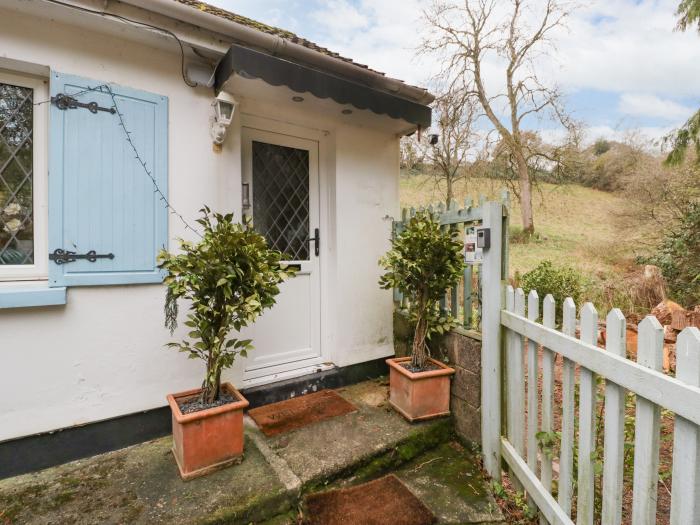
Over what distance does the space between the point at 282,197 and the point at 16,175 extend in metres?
1.95

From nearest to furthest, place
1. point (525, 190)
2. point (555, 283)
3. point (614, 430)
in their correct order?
point (614, 430) < point (555, 283) < point (525, 190)

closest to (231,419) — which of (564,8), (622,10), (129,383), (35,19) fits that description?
(129,383)

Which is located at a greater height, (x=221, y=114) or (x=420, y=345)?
(x=221, y=114)

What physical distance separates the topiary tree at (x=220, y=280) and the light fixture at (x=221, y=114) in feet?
2.99

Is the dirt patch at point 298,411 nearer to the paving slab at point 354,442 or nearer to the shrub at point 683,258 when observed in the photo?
the paving slab at point 354,442

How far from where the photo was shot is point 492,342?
8.07ft

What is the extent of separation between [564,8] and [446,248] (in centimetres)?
1205

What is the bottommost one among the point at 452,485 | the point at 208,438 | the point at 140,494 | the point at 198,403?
the point at 452,485

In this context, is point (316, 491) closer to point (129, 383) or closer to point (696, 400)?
point (129, 383)

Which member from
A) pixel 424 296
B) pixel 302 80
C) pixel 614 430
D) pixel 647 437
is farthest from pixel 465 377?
pixel 302 80

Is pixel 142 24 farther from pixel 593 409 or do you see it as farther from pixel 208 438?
pixel 593 409

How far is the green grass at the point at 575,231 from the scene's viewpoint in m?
8.41

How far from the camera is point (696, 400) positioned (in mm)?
1091

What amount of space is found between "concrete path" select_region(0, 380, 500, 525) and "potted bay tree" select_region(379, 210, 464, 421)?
0.18 meters
